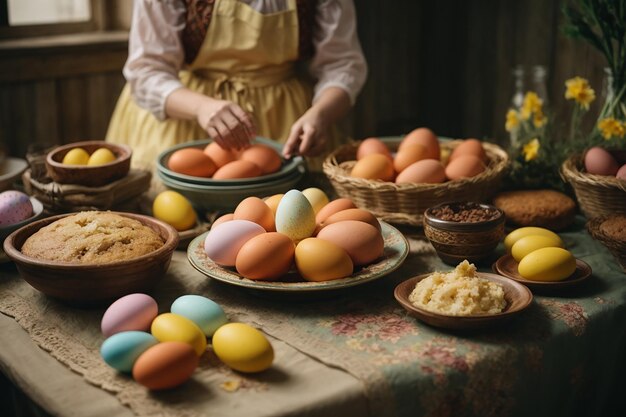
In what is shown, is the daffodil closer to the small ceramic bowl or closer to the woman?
the small ceramic bowl

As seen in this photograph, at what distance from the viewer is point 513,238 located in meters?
1.57

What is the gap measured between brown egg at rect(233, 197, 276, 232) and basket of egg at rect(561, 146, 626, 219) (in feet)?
2.25

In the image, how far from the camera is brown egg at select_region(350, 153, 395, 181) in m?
1.70

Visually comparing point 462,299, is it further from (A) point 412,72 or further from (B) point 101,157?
(A) point 412,72

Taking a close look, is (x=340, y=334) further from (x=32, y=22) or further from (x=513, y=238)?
(x=32, y=22)

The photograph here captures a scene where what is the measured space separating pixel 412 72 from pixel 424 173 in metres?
1.90

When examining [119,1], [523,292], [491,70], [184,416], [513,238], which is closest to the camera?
[184,416]

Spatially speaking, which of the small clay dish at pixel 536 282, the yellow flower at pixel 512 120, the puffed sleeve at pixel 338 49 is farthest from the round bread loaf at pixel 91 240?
the yellow flower at pixel 512 120

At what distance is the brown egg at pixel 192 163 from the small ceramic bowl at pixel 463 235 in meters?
0.55

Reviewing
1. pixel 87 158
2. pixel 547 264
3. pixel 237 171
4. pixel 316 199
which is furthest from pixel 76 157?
pixel 547 264

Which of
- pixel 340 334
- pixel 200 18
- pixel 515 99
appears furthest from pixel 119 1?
pixel 340 334

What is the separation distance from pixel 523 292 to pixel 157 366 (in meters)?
0.63

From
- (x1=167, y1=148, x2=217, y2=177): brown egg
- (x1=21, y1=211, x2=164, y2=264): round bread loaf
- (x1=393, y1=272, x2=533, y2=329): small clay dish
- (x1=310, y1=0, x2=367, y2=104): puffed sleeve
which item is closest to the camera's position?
(x1=393, y1=272, x2=533, y2=329): small clay dish

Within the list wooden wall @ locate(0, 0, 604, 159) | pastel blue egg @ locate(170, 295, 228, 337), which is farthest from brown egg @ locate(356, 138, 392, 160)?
wooden wall @ locate(0, 0, 604, 159)
